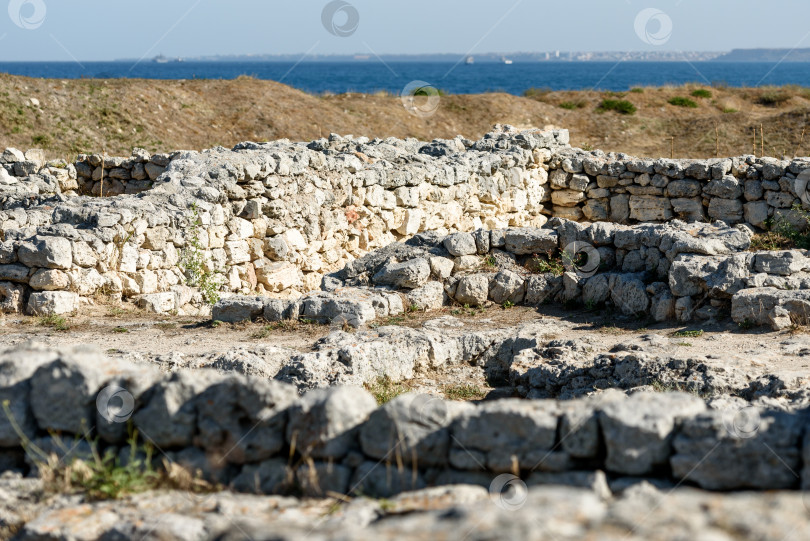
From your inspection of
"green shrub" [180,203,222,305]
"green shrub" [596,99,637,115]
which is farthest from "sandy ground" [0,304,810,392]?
"green shrub" [596,99,637,115]

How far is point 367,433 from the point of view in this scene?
439cm

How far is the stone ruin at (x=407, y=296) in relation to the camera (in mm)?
4230

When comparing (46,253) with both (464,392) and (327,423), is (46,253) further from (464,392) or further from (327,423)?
(327,423)

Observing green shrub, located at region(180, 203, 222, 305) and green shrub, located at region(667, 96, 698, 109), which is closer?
green shrub, located at region(180, 203, 222, 305)

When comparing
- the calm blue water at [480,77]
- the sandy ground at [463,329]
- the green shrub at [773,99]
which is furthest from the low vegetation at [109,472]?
the calm blue water at [480,77]

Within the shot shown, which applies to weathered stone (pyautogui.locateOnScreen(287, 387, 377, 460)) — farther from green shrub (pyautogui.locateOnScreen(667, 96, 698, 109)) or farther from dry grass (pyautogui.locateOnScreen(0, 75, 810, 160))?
green shrub (pyautogui.locateOnScreen(667, 96, 698, 109))

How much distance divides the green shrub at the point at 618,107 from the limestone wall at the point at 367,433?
101 feet

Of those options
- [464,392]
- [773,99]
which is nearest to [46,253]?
[464,392]

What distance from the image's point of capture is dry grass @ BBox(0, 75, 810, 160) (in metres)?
25.8

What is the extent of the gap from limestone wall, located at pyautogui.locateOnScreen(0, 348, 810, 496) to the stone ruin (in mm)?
12

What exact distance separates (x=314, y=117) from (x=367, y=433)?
27.3 metres

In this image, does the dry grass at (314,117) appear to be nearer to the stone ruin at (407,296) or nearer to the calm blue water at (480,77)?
the stone ruin at (407,296)

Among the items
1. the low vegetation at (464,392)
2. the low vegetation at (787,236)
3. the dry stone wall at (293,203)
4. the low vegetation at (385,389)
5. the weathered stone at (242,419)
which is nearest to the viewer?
the weathered stone at (242,419)

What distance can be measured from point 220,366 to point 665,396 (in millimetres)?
4399
